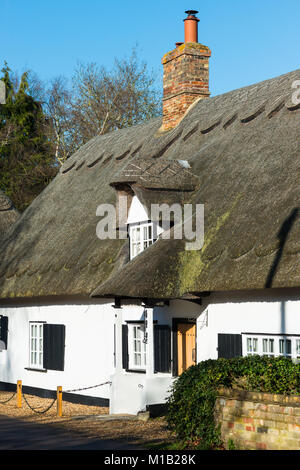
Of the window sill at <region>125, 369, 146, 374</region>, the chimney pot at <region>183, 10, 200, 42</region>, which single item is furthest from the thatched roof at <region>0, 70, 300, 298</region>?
the chimney pot at <region>183, 10, 200, 42</region>

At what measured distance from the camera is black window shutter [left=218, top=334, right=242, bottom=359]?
13.4 m

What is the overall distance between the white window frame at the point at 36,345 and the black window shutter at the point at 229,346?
7.13m

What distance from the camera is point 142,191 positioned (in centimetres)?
1605

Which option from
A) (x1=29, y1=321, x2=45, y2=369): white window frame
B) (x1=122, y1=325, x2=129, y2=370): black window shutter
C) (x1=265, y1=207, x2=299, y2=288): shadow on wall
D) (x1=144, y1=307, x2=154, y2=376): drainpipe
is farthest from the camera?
(x1=29, y1=321, x2=45, y2=369): white window frame

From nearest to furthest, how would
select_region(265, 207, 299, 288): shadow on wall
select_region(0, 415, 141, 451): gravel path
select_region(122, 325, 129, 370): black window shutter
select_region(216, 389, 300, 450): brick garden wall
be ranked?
select_region(216, 389, 300, 450): brick garden wall → select_region(0, 415, 141, 451): gravel path → select_region(265, 207, 299, 288): shadow on wall → select_region(122, 325, 129, 370): black window shutter

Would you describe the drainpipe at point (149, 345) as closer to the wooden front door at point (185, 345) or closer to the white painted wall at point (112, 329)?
the white painted wall at point (112, 329)

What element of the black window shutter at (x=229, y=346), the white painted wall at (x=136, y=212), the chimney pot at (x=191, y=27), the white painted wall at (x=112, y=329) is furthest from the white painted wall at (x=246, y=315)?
the chimney pot at (x=191, y=27)


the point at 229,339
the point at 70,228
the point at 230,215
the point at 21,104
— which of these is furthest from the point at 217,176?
the point at 21,104

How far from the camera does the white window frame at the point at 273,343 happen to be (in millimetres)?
12391

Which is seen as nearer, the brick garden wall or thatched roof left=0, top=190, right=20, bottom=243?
the brick garden wall

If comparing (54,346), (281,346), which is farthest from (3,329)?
(281,346)

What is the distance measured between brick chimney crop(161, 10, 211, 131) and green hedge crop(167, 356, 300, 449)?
1175cm

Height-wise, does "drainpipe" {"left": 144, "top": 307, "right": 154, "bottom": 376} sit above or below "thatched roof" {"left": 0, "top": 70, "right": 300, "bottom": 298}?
below

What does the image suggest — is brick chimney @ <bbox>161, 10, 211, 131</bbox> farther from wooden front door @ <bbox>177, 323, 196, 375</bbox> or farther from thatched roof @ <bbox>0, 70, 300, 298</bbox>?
wooden front door @ <bbox>177, 323, 196, 375</bbox>
